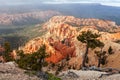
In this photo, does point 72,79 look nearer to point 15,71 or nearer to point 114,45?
point 15,71

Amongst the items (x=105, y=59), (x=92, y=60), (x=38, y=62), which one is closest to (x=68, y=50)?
(x=92, y=60)

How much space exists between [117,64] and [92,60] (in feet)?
74.8

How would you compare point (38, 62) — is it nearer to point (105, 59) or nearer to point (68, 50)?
point (105, 59)

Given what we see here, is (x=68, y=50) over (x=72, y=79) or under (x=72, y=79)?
under

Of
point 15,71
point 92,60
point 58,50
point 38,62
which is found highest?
point 15,71

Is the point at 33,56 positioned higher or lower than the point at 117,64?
higher

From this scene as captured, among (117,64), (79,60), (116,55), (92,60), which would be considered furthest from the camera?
(79,60)

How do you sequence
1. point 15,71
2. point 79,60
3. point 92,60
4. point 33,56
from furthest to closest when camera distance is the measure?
point 79,60
point 92,60
point 33,56
point 15,71

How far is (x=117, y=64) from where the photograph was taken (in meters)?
102

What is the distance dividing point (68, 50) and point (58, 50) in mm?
8917

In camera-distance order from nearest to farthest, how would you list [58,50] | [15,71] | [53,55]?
[15,71] → [53,55] → [58,50]

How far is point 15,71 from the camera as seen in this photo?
37844 mm

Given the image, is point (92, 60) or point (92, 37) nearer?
point (92, 37)

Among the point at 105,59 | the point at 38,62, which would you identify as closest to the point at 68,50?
the point at 105,59
